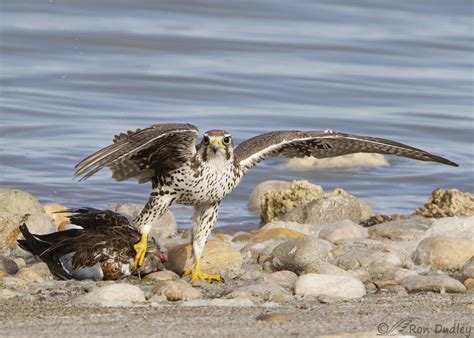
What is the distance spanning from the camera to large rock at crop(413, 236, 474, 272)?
8578 mm

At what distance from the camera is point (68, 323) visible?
6.29m

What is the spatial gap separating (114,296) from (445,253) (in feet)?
8.95

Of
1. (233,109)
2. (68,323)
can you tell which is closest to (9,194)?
(68,323)

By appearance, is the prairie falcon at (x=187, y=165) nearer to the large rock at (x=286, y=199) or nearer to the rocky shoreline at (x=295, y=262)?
the rocky shoreline at (x=295, y=262)

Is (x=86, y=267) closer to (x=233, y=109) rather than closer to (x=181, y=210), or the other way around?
(x=181, y=210)

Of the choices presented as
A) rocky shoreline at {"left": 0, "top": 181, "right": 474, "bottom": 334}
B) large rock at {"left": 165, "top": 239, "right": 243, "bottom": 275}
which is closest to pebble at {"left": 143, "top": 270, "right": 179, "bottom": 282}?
rocky shoreline at {"left": 0, "top": 181, "right": 474, "bottom": 334}

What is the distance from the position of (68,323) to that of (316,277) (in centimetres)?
188

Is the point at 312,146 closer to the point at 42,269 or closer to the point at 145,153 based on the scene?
the point at 145,153

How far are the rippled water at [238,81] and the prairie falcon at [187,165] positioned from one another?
8.53 ft

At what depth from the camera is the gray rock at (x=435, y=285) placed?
25.2ft

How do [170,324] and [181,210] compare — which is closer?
[170,324]

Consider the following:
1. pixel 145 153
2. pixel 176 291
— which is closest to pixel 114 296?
pixel 176 291

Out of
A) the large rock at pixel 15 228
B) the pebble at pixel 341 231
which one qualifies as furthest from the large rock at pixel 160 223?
the pebble at pixel 341 231

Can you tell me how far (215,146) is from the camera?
26.9 ft
